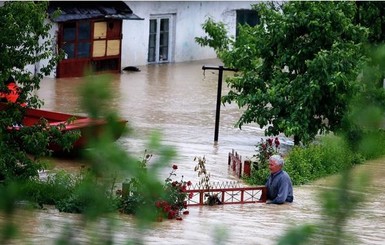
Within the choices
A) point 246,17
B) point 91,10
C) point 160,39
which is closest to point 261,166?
point 91,10

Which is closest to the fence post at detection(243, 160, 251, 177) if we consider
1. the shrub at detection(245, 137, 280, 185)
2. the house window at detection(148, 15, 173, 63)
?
the shrub at detection(245, 137, 280, 185)

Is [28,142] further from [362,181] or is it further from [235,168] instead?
[362,181]

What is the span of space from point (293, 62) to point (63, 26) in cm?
1361

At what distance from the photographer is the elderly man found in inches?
760

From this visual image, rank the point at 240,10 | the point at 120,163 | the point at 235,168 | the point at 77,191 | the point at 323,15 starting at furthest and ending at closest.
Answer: the point at 240,10 → the point at 323,15 → the point at 235,168 → the point at 77,191 → the point at 120,163

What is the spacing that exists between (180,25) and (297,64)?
18781mm

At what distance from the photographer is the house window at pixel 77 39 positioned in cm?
3719

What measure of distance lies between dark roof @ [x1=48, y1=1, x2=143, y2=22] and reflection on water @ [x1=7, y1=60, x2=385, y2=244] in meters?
1.97

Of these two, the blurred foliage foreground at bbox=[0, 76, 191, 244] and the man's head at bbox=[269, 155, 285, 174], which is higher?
the blurred foliage foreground at bbox=[0, 76, 191, 244]

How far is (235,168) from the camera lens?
73.6 feet

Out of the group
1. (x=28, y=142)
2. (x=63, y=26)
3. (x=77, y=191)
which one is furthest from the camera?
(x=63, y=26)

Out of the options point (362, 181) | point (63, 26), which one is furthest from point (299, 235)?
point (63, 26)

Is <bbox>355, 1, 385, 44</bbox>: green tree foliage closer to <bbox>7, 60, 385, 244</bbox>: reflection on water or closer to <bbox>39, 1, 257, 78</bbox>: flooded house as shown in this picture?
<bbox>7, 60, 385, 244</bbox>: reflection on water

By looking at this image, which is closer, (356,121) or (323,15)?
(356,121)
